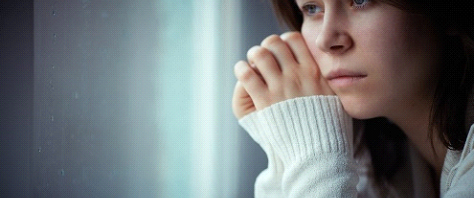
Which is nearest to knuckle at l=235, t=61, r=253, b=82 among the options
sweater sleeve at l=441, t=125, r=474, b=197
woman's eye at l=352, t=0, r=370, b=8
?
woman's eye at l=352, t=0, r=370, b=8

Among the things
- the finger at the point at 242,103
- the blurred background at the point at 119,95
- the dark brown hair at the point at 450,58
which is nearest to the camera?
the blurred background at the point at 119,95

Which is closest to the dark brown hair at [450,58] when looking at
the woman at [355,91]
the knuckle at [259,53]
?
the woman at [355,91]

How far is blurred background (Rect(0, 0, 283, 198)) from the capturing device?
55 centimetres

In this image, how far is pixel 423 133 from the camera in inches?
34.1

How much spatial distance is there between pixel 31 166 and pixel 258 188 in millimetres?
495

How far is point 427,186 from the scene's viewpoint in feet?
3.00

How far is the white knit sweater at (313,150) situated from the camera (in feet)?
2.35

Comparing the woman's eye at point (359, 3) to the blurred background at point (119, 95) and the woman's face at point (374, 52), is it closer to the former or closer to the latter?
the woman's face at point (374, 52)

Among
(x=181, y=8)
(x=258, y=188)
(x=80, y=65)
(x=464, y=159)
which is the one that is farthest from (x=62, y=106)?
(x=464, y=159)

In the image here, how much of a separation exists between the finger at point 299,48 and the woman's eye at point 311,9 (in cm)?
6

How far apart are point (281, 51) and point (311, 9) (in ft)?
0.33

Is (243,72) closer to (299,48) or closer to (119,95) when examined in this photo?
(299,48)

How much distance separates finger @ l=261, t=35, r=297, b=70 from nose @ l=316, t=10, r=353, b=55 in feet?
0.45

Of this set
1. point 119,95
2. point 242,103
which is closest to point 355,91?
point 242,103
